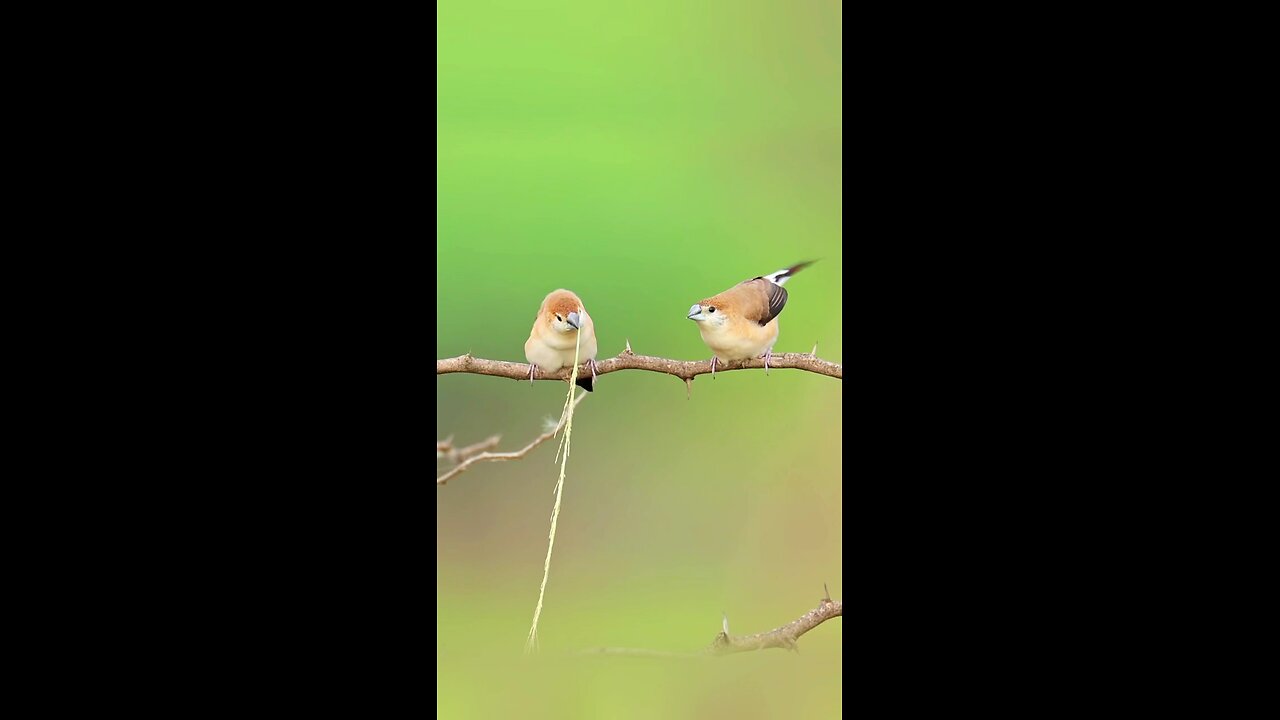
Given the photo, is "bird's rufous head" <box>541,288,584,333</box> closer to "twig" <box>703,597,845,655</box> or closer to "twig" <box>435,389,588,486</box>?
"twig" <box>435,389,588,486</box>

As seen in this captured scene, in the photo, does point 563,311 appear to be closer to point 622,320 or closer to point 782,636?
point 622,320

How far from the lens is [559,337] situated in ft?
10.5

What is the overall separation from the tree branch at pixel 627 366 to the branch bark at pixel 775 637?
24.5 inches

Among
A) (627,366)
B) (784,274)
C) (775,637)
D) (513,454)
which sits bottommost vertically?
(775,637)

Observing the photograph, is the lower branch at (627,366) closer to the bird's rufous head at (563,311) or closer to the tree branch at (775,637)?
the bird's rufous head at (563,311)

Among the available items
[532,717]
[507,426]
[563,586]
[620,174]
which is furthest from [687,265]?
[532,717]

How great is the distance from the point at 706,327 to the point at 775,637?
86 centimetres

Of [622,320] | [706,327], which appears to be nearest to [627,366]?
[622,320]

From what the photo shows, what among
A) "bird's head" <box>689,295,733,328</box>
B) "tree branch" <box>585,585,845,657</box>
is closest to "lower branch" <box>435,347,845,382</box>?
"bird's head" <box>689,295,733,328</box>

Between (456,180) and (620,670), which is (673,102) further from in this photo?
(620,670)

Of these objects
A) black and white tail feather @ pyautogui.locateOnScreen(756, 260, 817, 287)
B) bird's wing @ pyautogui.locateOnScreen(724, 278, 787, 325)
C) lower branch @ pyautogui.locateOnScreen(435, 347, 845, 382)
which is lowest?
lower branch @ pyautogui.locateOnScreen(435, 347, 845, 382)

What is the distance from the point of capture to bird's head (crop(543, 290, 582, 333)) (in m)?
→ 3.19

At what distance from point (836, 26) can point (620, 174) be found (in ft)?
2.33

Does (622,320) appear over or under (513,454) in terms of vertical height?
over
